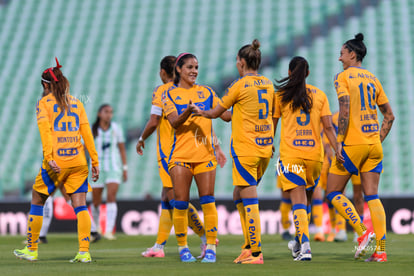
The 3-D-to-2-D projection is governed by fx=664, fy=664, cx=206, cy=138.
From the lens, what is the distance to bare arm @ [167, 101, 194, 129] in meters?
6.39

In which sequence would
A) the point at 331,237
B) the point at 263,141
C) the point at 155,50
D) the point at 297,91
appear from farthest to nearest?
1. the point at 155,50
2. the point at 331,237
3. the point at 297,91
4. the point at 263,141

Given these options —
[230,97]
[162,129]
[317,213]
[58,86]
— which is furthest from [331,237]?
[58,86]

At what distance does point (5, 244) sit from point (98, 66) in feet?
43.2

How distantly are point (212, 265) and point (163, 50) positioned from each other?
17406 mm

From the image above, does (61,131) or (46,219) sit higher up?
A: (61,131)

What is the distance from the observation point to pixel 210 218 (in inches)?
266

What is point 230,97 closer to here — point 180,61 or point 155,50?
point 180,61

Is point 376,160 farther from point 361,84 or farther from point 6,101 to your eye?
point 6,101

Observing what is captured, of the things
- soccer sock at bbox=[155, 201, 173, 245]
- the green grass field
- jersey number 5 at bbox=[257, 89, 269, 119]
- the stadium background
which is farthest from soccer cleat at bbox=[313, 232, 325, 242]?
the stadium background

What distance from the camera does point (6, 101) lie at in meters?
21.3

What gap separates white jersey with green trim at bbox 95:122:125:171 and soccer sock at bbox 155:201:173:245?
3.78 meters

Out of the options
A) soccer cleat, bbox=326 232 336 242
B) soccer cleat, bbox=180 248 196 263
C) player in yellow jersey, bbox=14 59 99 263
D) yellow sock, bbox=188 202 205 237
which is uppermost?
player in yellow jersey, bbox=14 59 99 263

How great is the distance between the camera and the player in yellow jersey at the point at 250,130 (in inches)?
255

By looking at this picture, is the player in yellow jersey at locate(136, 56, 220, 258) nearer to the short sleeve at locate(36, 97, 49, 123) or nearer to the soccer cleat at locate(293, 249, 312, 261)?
the short sleeve at locate(36, 97, 49, 123)
